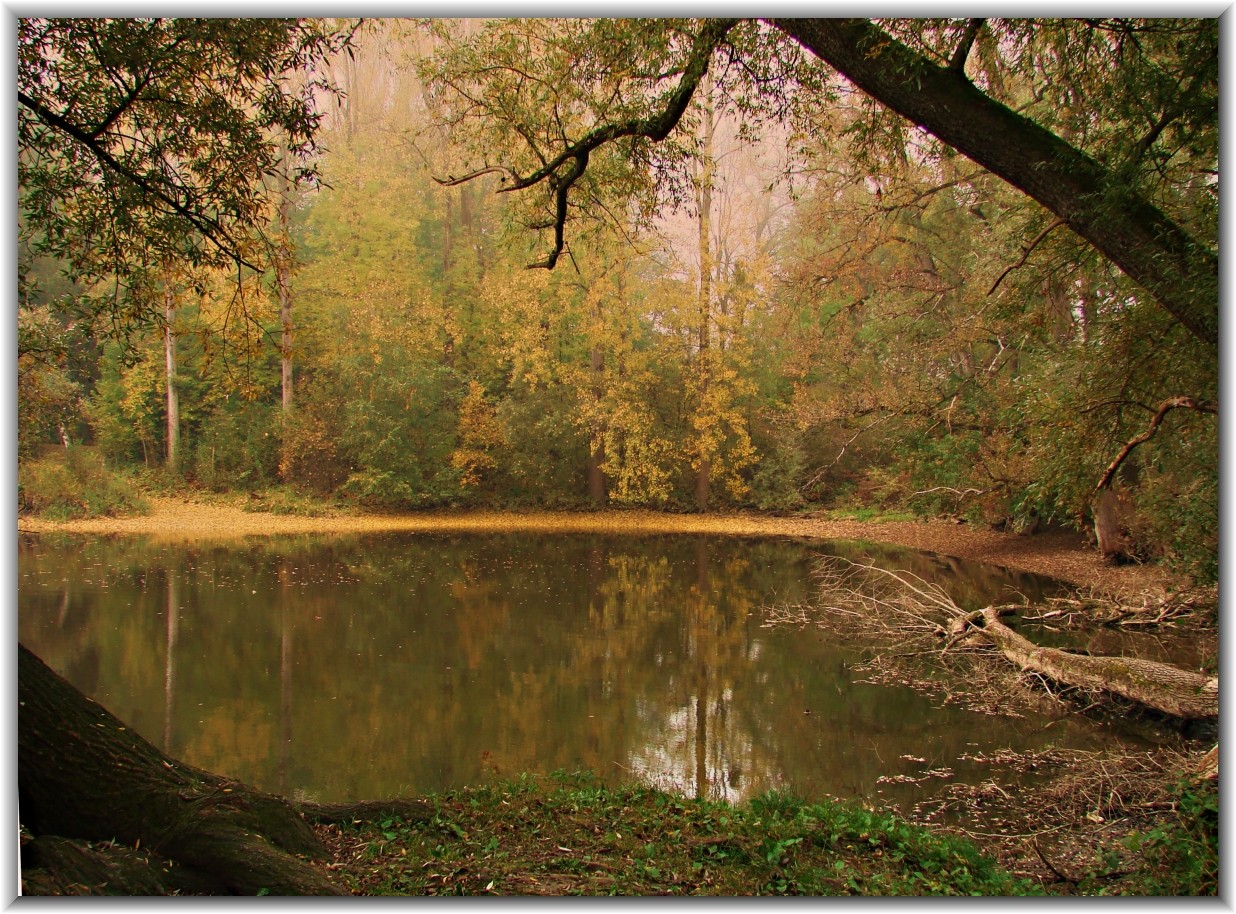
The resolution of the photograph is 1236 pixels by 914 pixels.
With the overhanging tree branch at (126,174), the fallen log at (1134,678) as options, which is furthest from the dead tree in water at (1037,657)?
the overhanging tree branch at (126,174)

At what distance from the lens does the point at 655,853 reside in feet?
10.7

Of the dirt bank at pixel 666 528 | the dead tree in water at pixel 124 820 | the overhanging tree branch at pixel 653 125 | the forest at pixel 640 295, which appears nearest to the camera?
the dead tree in water at pixel 124 820

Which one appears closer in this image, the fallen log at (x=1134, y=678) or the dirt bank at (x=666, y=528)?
the fallen log at (x=1134, y=678)

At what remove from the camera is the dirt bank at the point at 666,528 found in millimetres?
9836

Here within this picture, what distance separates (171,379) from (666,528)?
422 inches

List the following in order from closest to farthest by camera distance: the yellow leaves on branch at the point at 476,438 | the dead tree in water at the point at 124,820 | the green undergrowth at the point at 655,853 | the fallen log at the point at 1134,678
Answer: the dead tree in water at the point at 124,820
the green undergrowth at the point at 655,853
the fallen log at the point at 1134,678
the yellow leaves on branch at the point at 476,438

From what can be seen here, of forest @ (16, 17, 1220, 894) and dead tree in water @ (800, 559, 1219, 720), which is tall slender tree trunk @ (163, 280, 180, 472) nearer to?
forest @ (16, 17, 1220, 894)

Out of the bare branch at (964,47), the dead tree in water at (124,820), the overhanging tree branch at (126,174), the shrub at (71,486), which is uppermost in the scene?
the bare branch at (964,47)

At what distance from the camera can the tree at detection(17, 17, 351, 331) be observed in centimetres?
384

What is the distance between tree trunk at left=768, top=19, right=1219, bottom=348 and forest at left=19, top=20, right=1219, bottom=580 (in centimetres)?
4

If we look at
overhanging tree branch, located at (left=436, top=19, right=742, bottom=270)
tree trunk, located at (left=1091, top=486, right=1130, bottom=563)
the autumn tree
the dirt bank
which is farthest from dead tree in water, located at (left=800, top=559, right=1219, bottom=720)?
the autumn tree

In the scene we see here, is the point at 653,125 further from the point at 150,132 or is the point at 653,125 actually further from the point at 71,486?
the point at 71,486

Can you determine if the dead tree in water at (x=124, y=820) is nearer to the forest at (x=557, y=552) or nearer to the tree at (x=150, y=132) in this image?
the forest at (x=557, y=552)

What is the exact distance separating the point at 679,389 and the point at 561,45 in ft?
39.4
